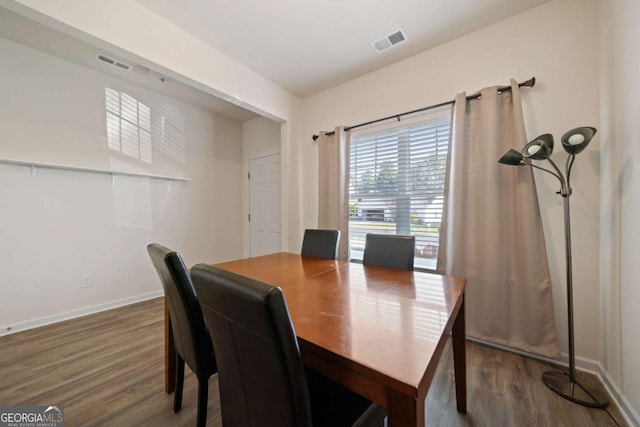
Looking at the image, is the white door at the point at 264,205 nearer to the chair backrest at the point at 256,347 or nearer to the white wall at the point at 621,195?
the chair backrest at the point at 256,347

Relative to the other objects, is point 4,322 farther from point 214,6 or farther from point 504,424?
point 504,424

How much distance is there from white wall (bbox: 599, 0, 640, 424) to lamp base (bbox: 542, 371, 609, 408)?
12 cm

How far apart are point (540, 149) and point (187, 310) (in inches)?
87.5

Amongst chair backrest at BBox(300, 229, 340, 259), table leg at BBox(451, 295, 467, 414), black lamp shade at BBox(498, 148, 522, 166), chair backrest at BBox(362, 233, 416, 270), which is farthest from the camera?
chair backrest at BBox(300, 229, 340, 259)

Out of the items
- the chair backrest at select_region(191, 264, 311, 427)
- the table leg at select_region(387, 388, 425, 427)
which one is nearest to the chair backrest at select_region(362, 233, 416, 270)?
the table leg at select_region(387, 388, 425, 427)

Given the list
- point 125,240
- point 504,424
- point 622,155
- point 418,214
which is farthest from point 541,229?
point 125,240

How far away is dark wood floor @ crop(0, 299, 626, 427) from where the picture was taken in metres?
1.37

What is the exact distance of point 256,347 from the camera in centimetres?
68

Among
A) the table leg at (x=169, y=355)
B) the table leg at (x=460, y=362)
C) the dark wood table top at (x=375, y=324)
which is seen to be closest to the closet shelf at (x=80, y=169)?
the table leg at (x=169, y=355)

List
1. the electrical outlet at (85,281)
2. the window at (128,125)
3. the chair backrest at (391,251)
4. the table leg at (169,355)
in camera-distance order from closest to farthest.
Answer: the table leg at (169,355) < the chair backrest at (391,251) < the electrical outlet at (85,281) < the window at (128,125)

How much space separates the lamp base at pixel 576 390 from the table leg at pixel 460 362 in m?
0.67

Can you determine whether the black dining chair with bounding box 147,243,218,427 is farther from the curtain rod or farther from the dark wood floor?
the curtain rod

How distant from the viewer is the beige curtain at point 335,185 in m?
2.92

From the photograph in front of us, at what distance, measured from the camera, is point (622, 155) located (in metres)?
1.42
